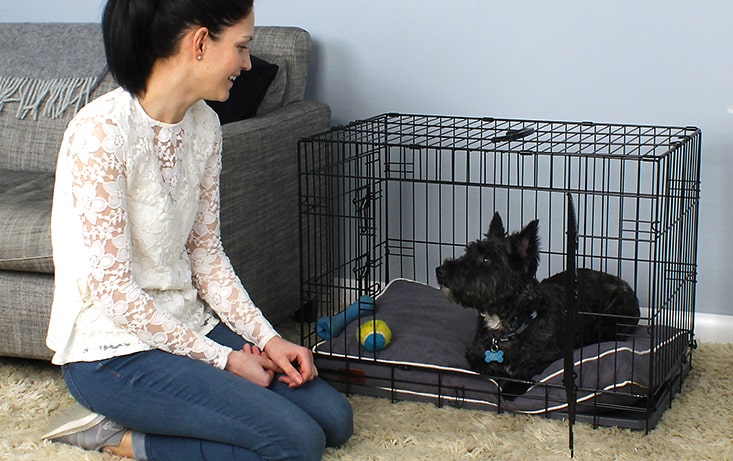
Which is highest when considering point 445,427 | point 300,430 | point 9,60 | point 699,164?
point 9,60

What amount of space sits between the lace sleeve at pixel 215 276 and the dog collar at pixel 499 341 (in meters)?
0.58

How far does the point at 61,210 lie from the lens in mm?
1919

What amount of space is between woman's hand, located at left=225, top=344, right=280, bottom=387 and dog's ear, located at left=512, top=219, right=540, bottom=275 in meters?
0.73

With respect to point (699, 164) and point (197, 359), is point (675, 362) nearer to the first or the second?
point (699, 164)

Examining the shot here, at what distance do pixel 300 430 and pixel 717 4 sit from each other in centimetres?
172

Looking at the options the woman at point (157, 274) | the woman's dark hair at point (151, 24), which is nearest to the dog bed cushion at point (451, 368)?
the woman at point (157, 274)

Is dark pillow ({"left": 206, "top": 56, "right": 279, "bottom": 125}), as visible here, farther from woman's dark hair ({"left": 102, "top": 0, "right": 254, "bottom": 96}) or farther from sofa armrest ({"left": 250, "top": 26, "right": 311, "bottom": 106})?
woman's dark hair ({"left": 102, "top": 0, "right": 254, "bottom": 96})

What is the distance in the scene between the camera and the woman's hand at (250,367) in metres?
2.03

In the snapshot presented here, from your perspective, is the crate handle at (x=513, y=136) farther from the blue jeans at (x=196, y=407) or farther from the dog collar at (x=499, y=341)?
the blue jeans at (x=196, y=407)

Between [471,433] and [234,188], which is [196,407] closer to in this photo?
[471,433]

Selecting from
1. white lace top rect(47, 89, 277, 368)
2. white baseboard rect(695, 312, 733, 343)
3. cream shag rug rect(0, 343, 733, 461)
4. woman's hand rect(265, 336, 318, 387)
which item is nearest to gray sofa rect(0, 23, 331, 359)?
cream shag rug rect(0, 343, 733, 461)

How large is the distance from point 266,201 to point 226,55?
36.8 inches

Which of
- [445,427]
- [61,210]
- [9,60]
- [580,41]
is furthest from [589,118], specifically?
[9,60]

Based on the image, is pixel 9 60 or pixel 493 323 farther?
pixel 9 60
